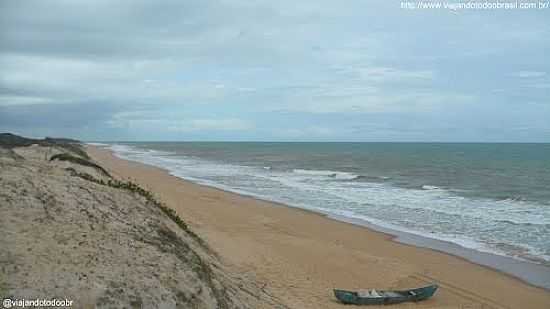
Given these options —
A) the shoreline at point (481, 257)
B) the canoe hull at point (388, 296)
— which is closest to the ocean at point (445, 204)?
the shoreline at point (481, 257)

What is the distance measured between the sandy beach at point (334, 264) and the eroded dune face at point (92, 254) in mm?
2505

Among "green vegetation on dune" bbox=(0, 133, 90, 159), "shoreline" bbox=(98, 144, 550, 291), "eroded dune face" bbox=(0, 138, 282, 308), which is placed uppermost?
"green vegetation on dune" bbox=(0, 133, 90, 159)

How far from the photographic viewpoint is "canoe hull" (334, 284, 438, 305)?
32.6ft

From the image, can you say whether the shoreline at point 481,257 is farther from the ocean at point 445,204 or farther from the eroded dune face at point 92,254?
the eroded dune face at point 92,254

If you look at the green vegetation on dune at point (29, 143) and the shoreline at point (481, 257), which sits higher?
the green vegetation on dune at point (29, 143)

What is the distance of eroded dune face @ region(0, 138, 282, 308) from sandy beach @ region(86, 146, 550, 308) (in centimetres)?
250

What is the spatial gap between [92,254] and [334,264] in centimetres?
842

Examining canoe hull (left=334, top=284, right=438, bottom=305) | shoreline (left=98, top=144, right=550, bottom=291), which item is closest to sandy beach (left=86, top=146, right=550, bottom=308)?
canoe hull (left=334, top=284, right=438, bottom=305)

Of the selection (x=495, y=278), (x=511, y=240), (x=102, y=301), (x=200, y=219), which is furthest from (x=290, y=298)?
(x=511, y=240)

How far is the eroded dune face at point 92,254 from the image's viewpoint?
17.3 ft

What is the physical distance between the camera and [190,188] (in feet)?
97.4

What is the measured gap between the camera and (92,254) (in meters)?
5.96

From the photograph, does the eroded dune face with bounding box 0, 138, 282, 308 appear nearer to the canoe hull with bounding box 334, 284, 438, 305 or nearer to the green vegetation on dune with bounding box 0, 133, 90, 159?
the canoe hull with bounding box 334, 284, 438, 305

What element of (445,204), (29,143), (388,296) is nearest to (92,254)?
(388,296)
